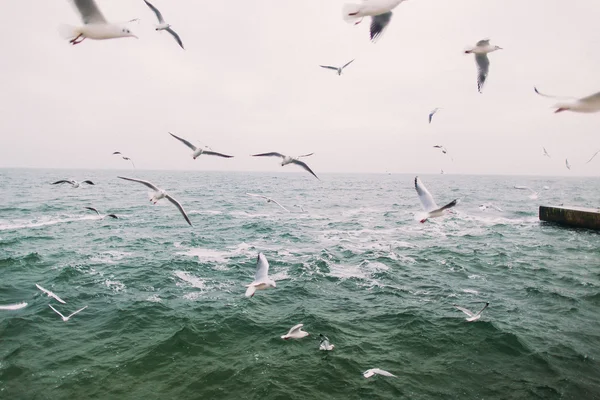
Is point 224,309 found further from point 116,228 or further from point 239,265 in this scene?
point 116,228

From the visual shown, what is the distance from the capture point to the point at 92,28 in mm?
5457

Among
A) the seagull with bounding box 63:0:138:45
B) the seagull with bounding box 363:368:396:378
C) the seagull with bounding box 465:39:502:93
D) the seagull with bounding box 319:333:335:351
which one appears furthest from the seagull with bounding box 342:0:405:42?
the seagull with bounding box 319:333:335:351

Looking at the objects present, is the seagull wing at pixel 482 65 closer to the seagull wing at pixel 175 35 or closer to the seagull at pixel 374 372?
the seagull wing at pixel 175 35

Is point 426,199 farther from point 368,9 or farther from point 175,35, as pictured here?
point 175,35

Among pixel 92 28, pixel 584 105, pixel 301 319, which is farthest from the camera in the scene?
pixel 301 319

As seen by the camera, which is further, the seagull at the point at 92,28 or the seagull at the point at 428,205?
the seagull at the point at 428,205

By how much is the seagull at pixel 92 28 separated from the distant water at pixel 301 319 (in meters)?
→ 8.41

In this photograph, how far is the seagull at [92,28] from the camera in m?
5.24

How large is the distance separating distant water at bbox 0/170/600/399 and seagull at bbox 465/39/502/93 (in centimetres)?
780

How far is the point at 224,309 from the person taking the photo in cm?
1388

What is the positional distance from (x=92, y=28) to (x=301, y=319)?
437 inches

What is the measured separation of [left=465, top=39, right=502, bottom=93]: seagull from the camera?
6.78 metres

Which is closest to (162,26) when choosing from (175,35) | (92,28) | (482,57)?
(175,35)

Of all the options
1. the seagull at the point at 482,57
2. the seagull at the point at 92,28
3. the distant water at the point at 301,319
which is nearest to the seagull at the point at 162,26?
the seagull at the point at 92,28
